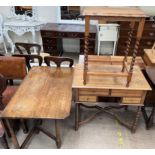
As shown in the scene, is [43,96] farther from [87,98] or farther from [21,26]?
[21,26]

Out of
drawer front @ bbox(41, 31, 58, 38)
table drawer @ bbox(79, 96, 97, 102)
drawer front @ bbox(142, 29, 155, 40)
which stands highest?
drawer front @ bbox(142, 29, 155, 40)

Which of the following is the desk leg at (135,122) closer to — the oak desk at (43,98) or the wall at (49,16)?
the oak desk at (43,98)

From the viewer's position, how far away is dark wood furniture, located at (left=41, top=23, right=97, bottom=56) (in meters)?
4.02

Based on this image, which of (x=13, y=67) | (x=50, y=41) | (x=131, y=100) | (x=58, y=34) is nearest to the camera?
(x=131, y=100)

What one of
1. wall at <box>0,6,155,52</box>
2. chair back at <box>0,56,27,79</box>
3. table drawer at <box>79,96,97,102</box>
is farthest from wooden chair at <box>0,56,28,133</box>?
wall at <box>0,6,155,52</box>

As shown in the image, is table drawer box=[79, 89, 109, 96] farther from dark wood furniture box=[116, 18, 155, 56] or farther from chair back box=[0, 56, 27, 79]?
dark wood furniture box=[116, 18, 155, 56]

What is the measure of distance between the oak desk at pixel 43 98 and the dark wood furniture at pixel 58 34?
5.73 ft

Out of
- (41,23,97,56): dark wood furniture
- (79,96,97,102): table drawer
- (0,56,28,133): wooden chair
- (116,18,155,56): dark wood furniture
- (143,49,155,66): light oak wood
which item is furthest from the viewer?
(41,23,97,56): dark wood furniture

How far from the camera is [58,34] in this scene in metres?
4.08

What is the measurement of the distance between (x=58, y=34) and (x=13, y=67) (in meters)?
1.86

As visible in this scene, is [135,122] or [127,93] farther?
[135,122]

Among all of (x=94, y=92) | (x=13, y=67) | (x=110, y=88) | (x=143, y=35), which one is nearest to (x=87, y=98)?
(x=94, y=92)

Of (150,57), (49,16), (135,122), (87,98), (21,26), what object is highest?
(49,16)

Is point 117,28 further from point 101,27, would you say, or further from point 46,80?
point 46,80
